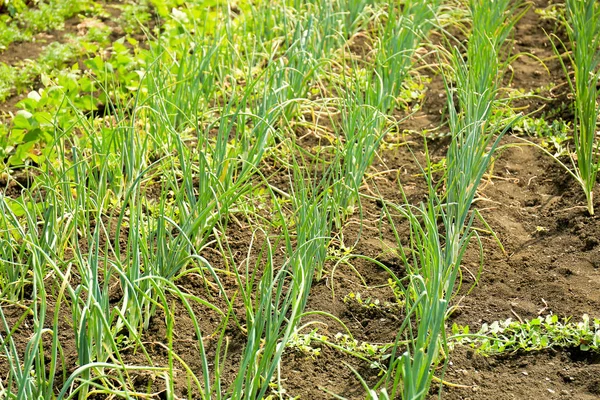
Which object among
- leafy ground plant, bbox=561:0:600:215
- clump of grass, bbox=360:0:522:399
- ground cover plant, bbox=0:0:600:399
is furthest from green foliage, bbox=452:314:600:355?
leafy ground plant, bbox=561:0:600:215

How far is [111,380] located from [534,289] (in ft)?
4.63

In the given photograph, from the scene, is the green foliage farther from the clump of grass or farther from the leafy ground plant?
the leafy ground plant

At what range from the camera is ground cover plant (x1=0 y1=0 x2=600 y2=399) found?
2.35 m

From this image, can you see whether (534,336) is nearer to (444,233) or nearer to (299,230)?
(444,233)

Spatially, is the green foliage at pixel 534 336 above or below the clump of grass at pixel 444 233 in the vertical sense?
below

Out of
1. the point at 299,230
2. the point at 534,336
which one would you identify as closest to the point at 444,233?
the point at 534,336

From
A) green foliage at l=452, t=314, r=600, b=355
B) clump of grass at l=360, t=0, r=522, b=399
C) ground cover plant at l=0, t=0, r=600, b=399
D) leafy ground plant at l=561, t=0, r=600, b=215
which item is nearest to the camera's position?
clump of grass at l=360, t=0, r=522, b=399

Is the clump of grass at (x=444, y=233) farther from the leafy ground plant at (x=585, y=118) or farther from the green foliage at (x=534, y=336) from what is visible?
the leafy ground plant at (x=585, y=118)

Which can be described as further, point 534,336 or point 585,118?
point 585,118

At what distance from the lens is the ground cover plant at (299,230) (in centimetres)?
235

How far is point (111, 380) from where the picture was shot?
2.46m

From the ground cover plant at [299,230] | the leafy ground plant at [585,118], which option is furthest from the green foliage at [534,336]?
the leafy ground plant at [585,118]

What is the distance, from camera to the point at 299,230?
8.54 ft

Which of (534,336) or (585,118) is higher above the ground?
(585,118)
